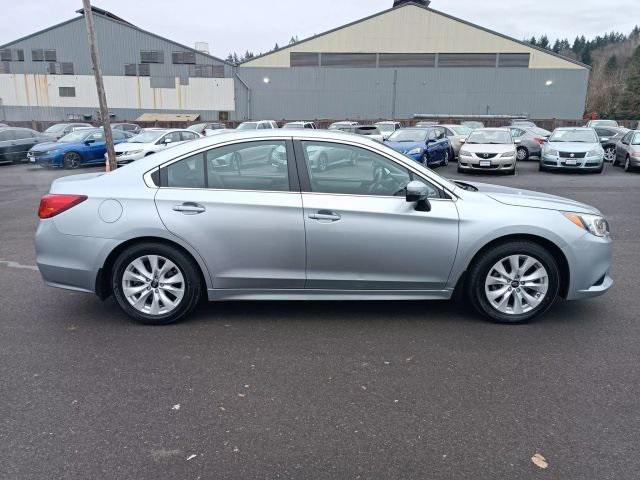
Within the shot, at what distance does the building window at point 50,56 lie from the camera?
1772 inches

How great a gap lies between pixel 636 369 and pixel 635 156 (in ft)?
52.5

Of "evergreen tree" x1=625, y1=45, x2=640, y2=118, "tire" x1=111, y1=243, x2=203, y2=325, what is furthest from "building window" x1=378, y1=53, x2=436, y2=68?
"tire" x1=111, y1=243, x2=203, y2=325

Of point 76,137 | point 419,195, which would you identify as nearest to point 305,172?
point 419,195

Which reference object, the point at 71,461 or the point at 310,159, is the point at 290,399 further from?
the point at 310,159

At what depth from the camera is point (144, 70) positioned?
4522 cm

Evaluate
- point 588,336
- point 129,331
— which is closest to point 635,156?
point 588,336

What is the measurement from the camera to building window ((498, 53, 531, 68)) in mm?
42625

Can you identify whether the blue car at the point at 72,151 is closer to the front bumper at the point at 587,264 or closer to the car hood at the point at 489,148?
the car hood at the point at 489,148

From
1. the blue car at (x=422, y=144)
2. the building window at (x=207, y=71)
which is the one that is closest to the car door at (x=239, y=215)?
the blue car at (x=422, y=144)

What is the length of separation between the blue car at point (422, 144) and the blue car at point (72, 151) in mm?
11055

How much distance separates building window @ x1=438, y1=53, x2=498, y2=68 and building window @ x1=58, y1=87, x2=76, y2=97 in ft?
107

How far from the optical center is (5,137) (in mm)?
20531

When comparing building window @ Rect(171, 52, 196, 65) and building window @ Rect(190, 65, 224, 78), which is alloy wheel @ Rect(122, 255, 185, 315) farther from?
building window @ Rect(171, 52, 196, 65)

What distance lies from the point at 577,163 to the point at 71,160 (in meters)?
17.7
